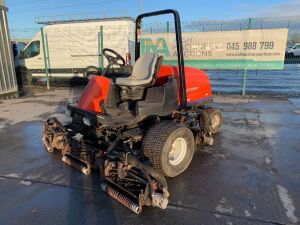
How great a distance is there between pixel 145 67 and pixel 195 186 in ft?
6.14

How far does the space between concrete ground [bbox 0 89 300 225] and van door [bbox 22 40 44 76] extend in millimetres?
6490

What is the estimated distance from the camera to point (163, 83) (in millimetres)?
4238

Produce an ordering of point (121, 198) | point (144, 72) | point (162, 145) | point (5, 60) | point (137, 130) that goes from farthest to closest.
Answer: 1. point (5, 60)
2. point (144, 72)
3. point (137, 130)
4. point (162, 145)
5. point (121, 198)

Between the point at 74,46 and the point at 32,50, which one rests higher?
the point at 74,46

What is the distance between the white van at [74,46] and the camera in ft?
33.8

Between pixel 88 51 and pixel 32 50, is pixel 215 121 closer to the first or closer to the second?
pixel 88 51

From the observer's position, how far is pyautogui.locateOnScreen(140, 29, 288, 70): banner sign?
826 cm

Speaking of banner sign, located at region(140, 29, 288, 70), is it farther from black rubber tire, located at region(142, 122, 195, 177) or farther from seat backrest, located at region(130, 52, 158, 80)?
black rubber tire, located at region(142, 122, 195, 177)

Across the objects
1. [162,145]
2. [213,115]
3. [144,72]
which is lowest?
[213,115]

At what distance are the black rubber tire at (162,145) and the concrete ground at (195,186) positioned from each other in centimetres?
18

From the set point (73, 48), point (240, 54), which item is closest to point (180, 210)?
point (240, 54)

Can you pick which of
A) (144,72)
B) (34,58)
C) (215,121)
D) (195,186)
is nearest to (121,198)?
(195,186)

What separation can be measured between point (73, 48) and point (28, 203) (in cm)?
865

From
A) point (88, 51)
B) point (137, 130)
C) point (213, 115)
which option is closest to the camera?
point (137, 130)
